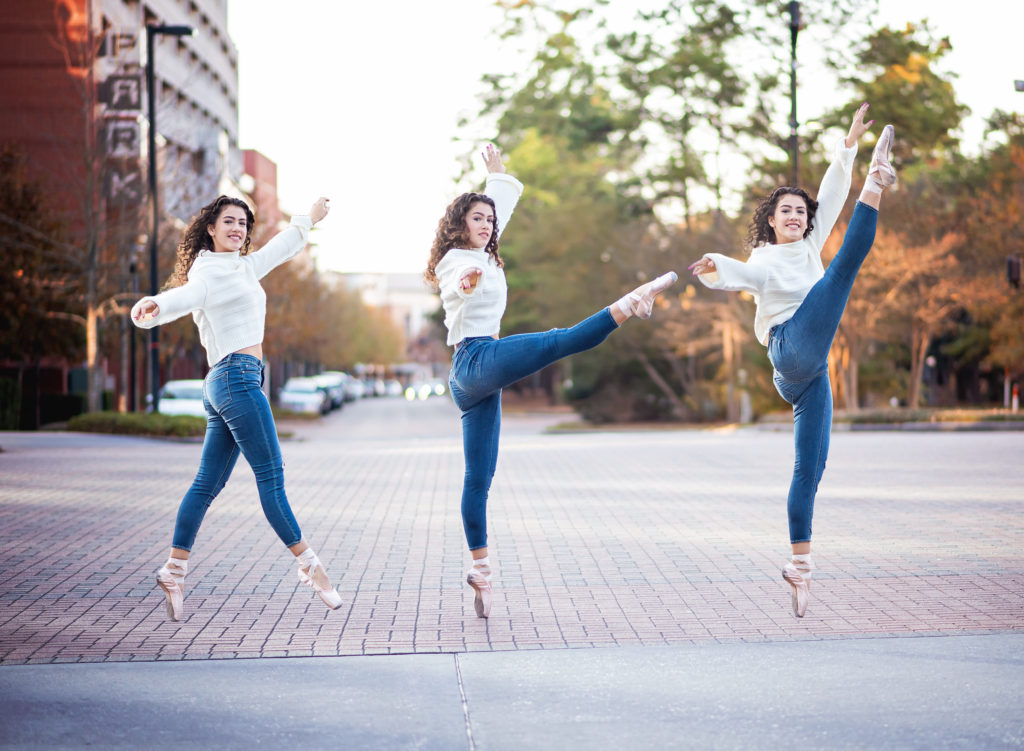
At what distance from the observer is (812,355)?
208 inches

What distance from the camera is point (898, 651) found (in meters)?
4.80

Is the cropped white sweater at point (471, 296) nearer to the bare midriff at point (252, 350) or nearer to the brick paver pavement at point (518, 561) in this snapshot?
the bare midriff at point (252, 350)

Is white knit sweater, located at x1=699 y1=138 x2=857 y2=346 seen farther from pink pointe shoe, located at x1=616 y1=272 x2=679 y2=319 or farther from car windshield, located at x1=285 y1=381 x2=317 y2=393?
car windshield, located at x1=285 y1=381 x2=317 y2=393

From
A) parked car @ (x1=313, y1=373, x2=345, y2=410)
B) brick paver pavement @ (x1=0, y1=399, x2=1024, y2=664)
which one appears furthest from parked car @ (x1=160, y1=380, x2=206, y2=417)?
parked car @ (x1=313, y1=373, x2=345, y2=410)

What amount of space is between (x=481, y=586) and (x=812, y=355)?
1762 mm

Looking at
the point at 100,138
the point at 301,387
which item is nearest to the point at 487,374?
the point at 100,138

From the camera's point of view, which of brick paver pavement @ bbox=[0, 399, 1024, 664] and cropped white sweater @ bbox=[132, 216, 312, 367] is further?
cropped white sweater @ bbox=[132, 216, 312, 367]

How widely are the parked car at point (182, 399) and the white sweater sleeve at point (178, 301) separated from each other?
849 inches

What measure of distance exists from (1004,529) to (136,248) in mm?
25258

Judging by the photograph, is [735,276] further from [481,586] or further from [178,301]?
[178,301]

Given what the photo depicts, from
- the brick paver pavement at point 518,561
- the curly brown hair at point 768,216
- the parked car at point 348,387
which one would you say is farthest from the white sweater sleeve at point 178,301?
the parked car at point 348,387

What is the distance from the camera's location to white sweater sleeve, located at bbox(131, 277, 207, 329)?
5.23 m

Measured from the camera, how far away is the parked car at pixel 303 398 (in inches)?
1670

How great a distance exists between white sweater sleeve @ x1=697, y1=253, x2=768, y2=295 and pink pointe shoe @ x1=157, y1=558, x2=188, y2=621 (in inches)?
104
